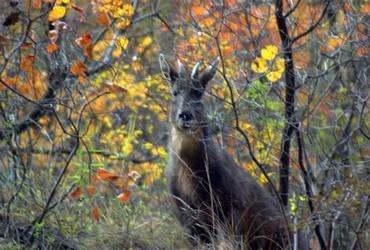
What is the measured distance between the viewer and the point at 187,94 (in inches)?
423

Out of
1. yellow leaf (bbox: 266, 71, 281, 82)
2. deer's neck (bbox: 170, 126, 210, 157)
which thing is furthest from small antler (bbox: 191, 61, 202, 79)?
yellow leaf (bbox: 266, 71, 281, 82)

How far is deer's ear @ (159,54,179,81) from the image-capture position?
1058cm

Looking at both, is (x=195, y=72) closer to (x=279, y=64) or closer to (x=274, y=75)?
(x=279, y=64)

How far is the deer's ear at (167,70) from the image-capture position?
10578 mm

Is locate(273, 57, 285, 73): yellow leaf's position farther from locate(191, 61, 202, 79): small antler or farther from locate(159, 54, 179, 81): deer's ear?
locate(159, 54, 179, 81): deer's ear

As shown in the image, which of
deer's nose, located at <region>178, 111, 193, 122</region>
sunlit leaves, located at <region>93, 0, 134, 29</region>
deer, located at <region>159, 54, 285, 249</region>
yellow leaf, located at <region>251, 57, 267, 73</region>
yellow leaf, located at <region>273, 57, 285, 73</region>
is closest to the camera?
yellow leaf, located at <region>273, 57, 285, 73</region>

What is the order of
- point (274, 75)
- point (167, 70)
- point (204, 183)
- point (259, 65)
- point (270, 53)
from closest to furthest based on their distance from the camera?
1. point (270, 53)
2. point (274, 75)
3. point (259, 65)
4. point (204, 183)
5. point (167, 70)

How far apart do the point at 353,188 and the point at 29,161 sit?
13.3ft

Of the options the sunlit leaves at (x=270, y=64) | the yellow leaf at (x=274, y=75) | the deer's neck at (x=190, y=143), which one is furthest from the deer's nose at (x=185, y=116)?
the yellow leaf at (x=274, y=75)

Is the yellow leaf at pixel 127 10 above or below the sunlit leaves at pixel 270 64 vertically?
above

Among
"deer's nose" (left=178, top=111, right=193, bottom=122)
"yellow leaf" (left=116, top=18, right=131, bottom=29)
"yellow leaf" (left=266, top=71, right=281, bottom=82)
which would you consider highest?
"yellow leaf" (left=116, top=18, right=131, bottom=29)

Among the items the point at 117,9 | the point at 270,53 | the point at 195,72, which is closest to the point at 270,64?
the point at 270,53

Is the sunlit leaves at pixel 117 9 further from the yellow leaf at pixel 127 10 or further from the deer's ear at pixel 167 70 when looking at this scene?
the deer's ear at pixel 167 70

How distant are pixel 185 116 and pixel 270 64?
167 cm
